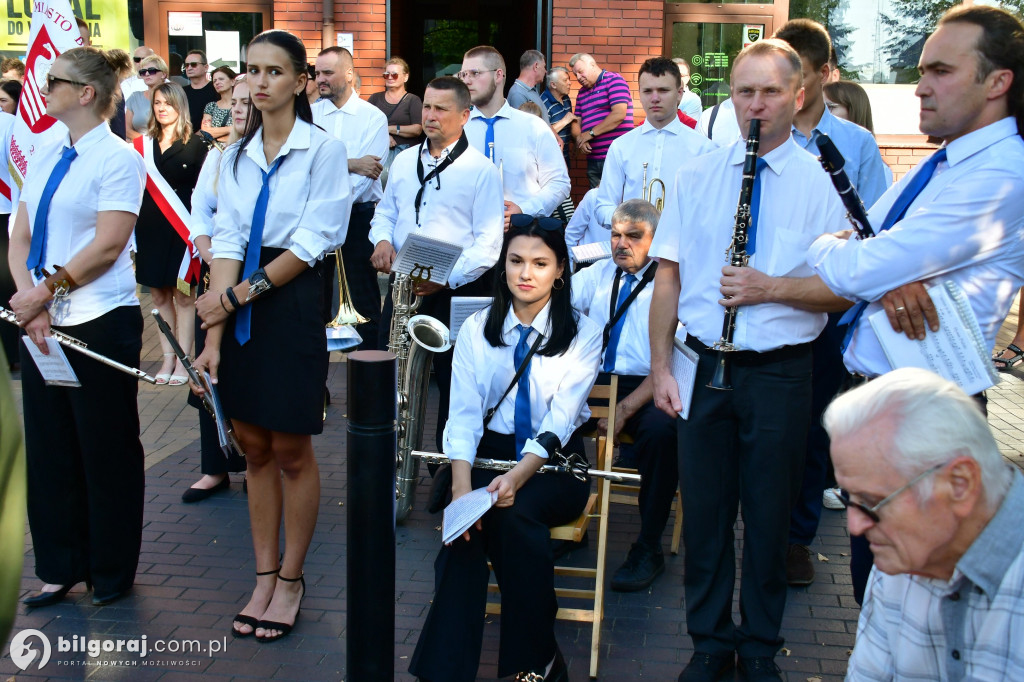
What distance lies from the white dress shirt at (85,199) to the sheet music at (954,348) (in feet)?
10.4

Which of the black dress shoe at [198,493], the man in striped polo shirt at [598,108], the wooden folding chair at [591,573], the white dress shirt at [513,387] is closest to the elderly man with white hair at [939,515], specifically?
the wooden folding chair at [591,573]

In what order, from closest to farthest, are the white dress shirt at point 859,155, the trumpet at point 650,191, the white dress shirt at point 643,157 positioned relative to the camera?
1. the white dress shirt at point 859,155
2. the trumpet at point 650,191
3. the white dress shirt at point 643,157

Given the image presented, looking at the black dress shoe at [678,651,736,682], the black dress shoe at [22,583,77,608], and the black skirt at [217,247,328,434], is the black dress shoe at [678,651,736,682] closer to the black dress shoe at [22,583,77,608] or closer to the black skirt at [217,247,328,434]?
the black skirt at [217,247,328,434]

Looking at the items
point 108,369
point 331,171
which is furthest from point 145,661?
point 331,171

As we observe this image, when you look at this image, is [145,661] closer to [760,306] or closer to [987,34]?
[760,306]

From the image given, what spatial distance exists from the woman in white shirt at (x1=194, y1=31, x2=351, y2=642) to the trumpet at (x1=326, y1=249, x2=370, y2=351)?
2.31 ft

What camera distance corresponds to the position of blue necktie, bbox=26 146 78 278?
4.23 m

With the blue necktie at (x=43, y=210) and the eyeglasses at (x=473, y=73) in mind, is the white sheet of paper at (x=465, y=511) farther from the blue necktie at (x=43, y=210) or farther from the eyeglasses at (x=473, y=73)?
the eyeglasses at (x=473, y=73)

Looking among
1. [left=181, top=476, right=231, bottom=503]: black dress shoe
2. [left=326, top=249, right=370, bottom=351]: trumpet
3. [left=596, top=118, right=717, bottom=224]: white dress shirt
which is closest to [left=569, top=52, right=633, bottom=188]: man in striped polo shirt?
[left=596, top=118, right=717, bottom=224]: white dress shirt

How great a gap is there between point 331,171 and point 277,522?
1521mm

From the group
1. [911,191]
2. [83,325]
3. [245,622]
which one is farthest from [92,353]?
[911,191]

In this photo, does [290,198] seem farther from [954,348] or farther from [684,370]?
[954,348]

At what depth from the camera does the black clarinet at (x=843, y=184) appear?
3.18 m

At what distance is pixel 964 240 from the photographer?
297 cm
